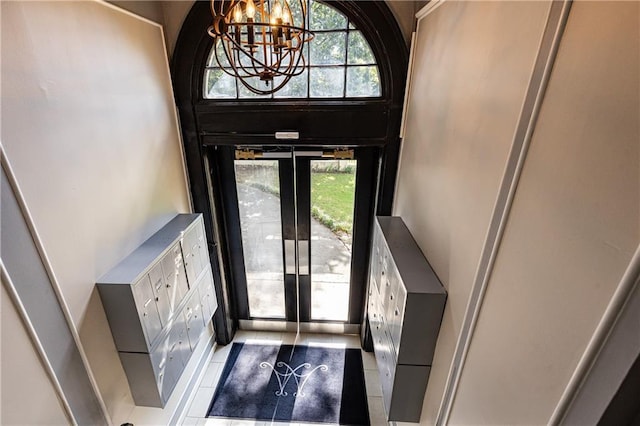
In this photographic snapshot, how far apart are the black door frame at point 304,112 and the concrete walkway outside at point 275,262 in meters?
0.57

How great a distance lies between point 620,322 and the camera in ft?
2.15

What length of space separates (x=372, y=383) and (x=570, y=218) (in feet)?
9.72

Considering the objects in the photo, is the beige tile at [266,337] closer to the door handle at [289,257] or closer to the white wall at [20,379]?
the door handle at [289,257]

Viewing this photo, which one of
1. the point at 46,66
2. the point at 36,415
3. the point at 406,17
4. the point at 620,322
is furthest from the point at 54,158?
the point at 406,17

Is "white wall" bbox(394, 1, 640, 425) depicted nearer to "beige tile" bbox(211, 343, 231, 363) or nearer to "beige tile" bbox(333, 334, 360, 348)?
"beige tile" bbox(333, 334, 360, 348)

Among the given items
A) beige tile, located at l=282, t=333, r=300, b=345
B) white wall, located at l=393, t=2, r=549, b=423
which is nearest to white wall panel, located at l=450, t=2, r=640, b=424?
white wall, located at l=393, t=2, r=549, b=423

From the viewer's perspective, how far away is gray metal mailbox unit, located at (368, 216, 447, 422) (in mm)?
1626

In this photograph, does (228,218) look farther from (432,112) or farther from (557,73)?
(557,73)

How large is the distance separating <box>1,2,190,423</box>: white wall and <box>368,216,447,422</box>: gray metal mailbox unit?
1.71 meters

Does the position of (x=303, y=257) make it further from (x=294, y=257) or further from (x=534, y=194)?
(x=534, y=194)

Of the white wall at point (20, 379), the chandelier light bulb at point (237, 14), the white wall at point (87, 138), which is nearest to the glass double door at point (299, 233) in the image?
the white wall at point (87, 138)

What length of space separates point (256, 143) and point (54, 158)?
4.91 ft

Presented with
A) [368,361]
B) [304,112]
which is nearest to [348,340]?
[368,361]

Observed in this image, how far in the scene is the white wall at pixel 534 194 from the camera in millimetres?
680
